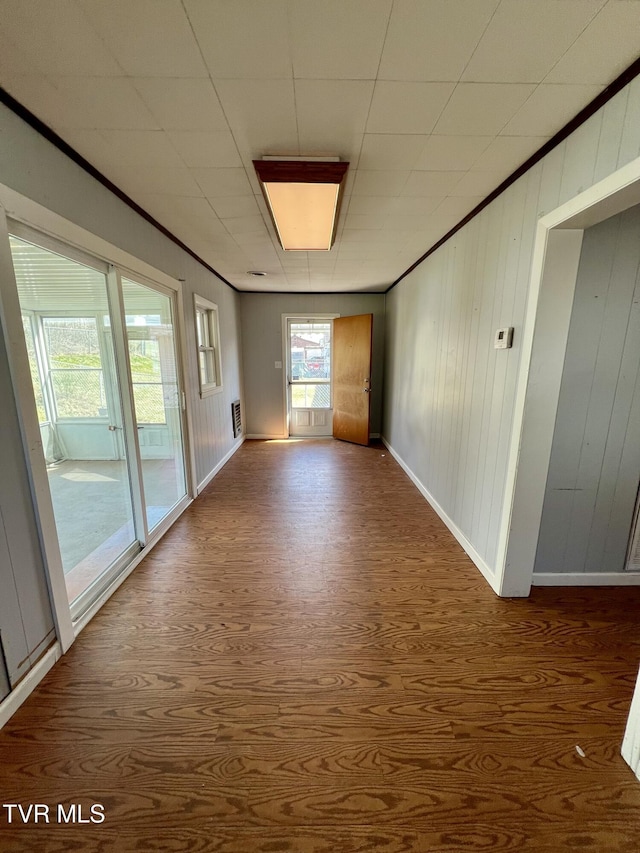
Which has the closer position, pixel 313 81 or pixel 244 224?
pixel 313 81

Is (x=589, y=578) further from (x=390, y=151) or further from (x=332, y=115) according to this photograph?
(x=332, y=115)

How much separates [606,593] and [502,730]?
1.28m

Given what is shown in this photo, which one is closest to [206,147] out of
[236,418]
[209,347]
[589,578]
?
[209,347]

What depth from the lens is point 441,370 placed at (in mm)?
2945

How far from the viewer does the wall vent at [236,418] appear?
190 inches

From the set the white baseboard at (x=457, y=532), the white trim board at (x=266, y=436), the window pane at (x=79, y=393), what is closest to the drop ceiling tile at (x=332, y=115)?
the window pane at (x=79, y=393)

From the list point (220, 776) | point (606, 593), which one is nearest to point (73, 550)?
point (220, 776)

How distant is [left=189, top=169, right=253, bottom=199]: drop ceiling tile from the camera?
5.96ft

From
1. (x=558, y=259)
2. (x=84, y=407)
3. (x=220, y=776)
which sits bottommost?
(x=220, y=776)

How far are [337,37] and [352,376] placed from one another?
406 centimetres

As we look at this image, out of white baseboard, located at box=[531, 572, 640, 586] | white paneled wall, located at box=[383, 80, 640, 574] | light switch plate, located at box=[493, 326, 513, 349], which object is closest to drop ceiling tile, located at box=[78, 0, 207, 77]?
white paneled wall, located at box=[383, 80, 640, 574]

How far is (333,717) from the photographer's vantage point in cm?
129

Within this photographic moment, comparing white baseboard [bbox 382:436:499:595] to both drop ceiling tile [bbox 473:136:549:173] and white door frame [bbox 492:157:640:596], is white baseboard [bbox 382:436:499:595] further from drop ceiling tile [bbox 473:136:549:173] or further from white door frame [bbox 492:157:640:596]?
drop ceiling tile [bbox 473:136:549:173]

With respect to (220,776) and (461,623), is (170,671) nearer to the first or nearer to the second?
(220,776)
